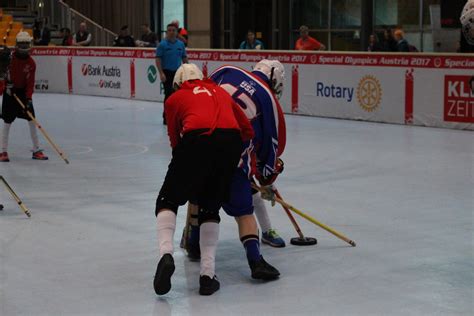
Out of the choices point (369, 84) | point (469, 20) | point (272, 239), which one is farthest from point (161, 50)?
point (469, 20)

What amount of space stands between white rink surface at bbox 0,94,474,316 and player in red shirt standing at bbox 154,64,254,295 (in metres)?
0.33

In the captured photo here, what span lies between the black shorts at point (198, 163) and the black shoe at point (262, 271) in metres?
0.61

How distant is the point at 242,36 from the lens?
30625mm

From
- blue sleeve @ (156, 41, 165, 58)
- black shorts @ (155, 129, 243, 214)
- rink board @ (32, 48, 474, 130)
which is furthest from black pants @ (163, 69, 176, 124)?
black shorts @ (155, 129, 243, 214)

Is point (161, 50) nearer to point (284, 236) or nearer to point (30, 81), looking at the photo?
point (30, 81)

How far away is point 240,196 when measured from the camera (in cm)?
616

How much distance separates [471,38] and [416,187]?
448 cm


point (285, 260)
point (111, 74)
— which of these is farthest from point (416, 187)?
point (111, 74)

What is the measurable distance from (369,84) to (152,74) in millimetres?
6715

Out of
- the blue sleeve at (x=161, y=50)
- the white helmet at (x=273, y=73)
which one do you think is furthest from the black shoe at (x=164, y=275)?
the blue sleeve at (x=161, y=50)

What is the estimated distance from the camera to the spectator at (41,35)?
26453 mm

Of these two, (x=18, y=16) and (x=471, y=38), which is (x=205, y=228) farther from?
(x=18, y=16)

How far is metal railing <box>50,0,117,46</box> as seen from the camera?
2942 cm

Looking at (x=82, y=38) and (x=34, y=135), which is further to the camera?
(x=82, y=38)
